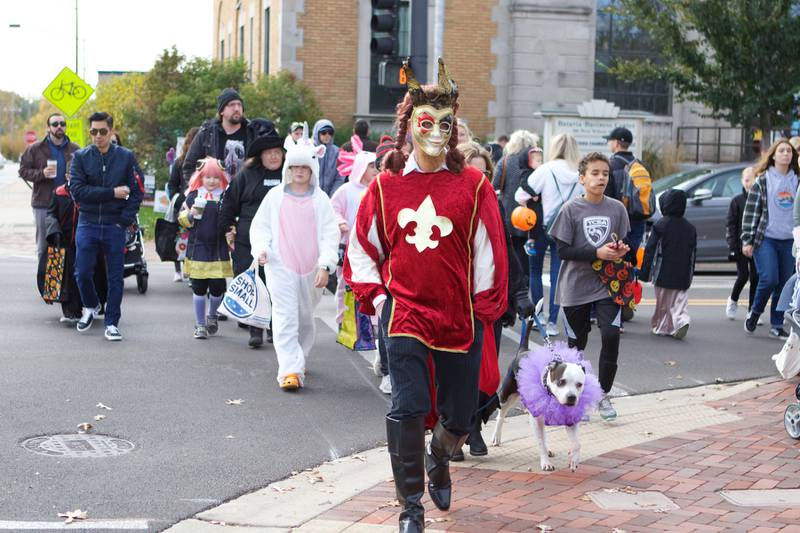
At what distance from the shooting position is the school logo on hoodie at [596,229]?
777 cm

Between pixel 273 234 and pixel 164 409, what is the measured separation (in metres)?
1.67

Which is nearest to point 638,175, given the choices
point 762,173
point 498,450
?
point 762,173

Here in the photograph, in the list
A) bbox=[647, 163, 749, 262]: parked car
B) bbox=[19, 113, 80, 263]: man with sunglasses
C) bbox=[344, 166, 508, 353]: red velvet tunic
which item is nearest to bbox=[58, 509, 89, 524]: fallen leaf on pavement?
bbox=[344, 166, 508, 353]: red velvet tunic

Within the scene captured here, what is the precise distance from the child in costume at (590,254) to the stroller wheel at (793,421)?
112cm

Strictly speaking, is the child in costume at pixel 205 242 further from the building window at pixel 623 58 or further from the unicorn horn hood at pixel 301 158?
the building window at pixel 623 58

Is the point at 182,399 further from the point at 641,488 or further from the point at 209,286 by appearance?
the point at 641,488

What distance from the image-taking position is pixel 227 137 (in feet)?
39.0

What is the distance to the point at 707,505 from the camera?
20.0ft

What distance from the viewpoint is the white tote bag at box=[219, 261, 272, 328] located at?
31.6 feet

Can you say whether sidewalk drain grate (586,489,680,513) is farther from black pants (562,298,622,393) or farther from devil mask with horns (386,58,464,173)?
devil mask with horns (386,58,464,173)

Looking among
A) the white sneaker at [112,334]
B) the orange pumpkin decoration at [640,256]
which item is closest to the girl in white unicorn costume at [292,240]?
the white sneaker at [112,334]

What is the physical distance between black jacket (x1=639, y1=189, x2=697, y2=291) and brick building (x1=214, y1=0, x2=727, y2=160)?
15.3m

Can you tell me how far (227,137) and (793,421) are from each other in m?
6.47

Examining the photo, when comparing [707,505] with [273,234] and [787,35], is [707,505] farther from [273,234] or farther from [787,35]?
[787,35]
